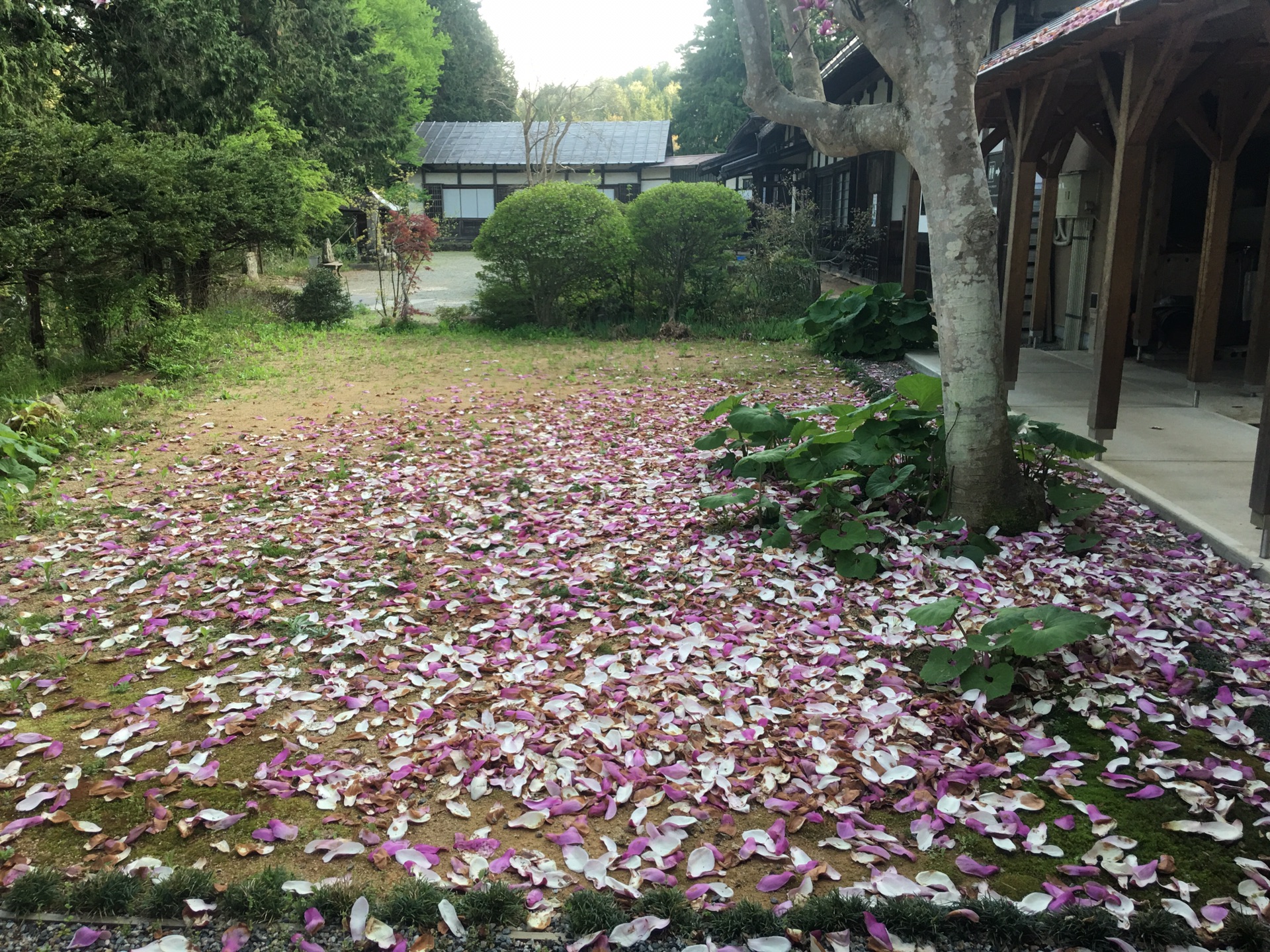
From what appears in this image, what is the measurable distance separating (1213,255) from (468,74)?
1736 inches

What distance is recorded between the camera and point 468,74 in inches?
1823

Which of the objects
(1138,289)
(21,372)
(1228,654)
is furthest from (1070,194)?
(21,372)

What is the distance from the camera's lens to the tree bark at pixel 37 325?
9180mm

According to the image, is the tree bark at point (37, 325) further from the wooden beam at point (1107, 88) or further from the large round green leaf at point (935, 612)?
the wooden beam at point (1107, 88)

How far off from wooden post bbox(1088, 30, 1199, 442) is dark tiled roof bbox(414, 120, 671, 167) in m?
33.1

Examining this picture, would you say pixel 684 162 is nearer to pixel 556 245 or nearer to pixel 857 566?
pixel 556 245

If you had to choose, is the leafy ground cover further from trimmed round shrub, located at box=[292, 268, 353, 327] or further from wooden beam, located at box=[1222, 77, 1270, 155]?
trimmed round shrub, located at box=[292, 268, 353, 327]

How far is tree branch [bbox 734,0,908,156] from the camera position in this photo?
505 cm

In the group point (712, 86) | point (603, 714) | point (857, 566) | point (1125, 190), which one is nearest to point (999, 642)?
point (857, 566)

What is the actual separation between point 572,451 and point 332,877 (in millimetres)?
5010

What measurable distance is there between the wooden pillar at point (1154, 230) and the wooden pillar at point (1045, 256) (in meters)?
0.97

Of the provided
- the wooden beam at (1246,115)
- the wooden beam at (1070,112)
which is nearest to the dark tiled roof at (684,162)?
the wooden beam at (1070,112)

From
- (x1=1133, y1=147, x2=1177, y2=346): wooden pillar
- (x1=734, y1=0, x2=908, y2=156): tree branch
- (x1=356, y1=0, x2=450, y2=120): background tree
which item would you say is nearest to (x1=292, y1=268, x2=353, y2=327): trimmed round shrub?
(x1=734, y1=0, x2=908, y2=156): tree branch

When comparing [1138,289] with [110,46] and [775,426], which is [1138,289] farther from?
[110,46]
